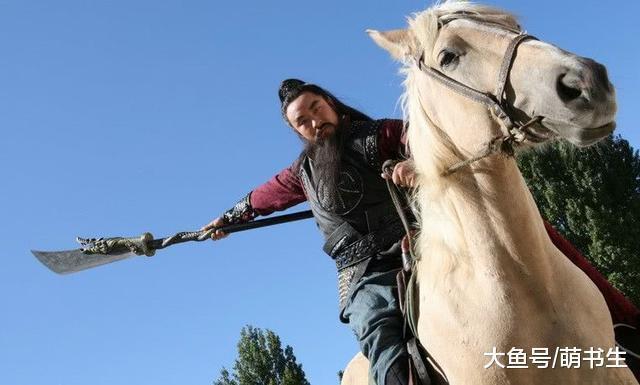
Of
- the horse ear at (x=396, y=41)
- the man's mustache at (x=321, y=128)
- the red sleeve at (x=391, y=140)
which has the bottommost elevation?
the red sleeve at (x=391, y=140)

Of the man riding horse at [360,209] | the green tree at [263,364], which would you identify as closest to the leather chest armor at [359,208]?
the man riding horse at [360,209]

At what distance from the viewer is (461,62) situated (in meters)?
3.82

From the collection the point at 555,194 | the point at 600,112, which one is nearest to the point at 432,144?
the point at 600,112

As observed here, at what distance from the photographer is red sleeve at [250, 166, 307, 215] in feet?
19.1

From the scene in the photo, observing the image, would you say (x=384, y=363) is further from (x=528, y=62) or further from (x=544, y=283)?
(x=528, y=62)

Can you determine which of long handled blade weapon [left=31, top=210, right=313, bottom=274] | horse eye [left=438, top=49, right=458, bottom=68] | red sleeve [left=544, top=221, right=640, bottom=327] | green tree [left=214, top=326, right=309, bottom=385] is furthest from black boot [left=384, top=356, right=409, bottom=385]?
green tree [left=214, top=326, right=309, bottom=385]

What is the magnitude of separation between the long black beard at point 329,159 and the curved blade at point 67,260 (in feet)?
8.51

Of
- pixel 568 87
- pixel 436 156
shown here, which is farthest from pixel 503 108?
pixel 436 156

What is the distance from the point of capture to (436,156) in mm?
3973

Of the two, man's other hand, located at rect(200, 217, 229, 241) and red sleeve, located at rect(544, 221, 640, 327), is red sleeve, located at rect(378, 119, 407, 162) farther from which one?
man's other hand, located at rect(200, 217, 229, 241)

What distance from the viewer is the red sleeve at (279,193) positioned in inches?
229

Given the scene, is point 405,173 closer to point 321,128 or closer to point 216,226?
point 321,128

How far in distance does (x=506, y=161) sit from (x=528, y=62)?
0.58m

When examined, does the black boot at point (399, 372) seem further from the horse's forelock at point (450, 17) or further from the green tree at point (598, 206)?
the green tree at point (598, 206)
